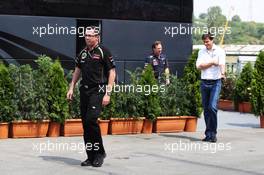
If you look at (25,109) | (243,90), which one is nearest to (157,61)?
(25,109)

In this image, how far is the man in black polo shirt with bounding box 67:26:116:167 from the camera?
8031 millimetres

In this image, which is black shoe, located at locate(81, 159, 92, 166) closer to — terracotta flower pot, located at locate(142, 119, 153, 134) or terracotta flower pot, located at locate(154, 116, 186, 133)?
terracotta flower pot, located at locate(142, 119, 153, 134)

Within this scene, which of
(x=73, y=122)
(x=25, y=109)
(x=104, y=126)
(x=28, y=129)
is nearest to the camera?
(x=28, y=129)

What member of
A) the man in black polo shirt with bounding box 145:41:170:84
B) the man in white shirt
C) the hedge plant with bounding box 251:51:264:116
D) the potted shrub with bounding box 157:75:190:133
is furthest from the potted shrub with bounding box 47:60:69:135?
the hedge plant with bounding box 251:51:264:116

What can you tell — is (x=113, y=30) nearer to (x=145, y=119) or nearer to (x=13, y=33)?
(x=13, y=33)

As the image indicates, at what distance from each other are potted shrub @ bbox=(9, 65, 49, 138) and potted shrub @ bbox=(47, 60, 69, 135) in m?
0.20

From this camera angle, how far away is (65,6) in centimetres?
1437

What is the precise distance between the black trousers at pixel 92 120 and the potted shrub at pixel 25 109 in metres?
2.78

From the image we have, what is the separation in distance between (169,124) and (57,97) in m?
2.49

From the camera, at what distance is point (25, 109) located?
1079 centimetres

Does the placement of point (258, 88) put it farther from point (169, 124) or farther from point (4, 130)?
point (4, 130)

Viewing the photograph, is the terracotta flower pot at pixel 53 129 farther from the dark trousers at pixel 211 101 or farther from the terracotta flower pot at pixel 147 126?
the dark trousers at pixel 211 101

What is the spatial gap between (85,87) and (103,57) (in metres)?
0.48

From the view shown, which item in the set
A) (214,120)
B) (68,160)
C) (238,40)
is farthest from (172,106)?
(238,40)
